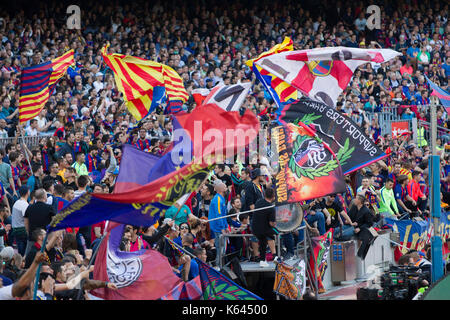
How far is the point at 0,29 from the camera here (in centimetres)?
2130

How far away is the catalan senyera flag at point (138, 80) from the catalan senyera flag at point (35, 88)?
1.05 metres

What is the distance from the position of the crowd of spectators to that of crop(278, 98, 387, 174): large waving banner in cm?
127

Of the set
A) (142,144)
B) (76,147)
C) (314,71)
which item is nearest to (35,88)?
(76,147)

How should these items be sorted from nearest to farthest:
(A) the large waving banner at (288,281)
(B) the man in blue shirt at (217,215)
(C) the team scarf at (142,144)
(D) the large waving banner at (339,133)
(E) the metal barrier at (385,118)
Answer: (A) the large waving banner at (288,281) < (D) the large waving banner at (339,133) < (B) the man in blue shirt at (217,215) < (C) the team scarf at (142,144) < (E) the metal barrier at (385,118)

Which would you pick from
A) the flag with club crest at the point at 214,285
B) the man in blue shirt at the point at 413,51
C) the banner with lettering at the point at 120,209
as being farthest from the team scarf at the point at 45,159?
the man in blue shirt at the point at 413,51

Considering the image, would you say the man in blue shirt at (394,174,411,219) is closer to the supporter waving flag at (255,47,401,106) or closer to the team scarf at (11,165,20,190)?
the supporter waving flag at (255,47,401,106)

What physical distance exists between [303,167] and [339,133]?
0.97 metres

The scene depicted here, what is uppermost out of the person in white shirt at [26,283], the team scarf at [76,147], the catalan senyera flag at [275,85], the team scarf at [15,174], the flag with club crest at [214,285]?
the catalan senyera flag at [275,85]

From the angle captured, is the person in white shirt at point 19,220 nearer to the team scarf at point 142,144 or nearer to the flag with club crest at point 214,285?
the flag with club crest at point 214,285

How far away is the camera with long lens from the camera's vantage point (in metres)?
10.3

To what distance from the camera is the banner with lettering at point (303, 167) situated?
34.7 ft

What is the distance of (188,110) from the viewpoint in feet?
58.5

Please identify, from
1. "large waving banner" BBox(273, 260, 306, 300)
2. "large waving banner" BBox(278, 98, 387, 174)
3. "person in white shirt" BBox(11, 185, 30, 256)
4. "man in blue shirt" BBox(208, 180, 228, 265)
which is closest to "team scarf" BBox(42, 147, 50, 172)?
"person in white shirt" BBox(11, 185, 30, 256)

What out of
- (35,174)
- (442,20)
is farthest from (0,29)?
(442,20)
